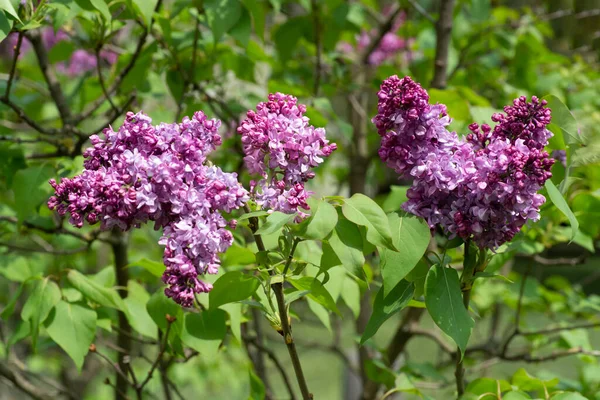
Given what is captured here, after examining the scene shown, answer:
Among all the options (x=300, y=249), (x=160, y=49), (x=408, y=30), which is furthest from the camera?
(x=408, y=30)

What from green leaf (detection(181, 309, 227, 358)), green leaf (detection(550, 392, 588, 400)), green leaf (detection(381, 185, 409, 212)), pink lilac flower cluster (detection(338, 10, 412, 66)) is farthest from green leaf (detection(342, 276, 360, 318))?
pink lilac flower cluster (detection(338, 10, 412, 66))

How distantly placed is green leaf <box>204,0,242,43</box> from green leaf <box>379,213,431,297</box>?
2.07 ft

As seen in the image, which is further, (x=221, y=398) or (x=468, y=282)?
(x=221, y=398)

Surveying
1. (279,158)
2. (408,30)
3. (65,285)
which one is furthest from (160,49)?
(408,30)

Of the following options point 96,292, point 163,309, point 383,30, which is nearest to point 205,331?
point 163,309

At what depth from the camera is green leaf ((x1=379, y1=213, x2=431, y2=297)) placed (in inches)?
30.7

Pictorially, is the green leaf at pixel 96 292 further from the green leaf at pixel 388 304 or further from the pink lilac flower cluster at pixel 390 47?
the pink lilac flower cluster at pixel 390 47

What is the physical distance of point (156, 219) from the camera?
74 cm

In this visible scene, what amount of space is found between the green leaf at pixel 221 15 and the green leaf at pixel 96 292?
1.58 ft

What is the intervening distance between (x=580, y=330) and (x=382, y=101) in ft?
4.10

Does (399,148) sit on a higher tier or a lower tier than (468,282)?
higher

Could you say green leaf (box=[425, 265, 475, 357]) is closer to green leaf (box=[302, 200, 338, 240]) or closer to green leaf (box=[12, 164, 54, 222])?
green leaf (box=[302, 200, 338, 240])

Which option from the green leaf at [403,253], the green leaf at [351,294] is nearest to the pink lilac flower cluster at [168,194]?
the green leaf at [403,253]

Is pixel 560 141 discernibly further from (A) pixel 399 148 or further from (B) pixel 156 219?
(B) pixel 156 219
